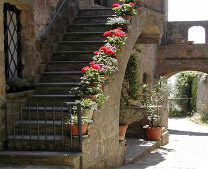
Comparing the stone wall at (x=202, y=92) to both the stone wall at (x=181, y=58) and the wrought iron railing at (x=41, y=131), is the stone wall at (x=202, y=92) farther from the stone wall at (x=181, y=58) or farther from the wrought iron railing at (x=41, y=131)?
the wrought iron railing at (x=41, y=131)

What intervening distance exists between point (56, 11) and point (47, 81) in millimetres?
1986

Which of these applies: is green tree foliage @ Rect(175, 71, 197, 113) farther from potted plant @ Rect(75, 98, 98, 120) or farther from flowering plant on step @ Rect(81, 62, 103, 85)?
potted plant @ Rect(75, 98, 98, 120)

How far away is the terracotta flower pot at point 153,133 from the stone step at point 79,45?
3.74 metres

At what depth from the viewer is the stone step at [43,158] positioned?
5.88 metres

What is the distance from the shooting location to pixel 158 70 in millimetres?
19281

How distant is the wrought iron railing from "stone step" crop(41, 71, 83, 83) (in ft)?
3.13

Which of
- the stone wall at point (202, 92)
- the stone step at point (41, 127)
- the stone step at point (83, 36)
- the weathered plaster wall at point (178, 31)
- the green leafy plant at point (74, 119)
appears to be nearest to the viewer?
the green leafy plant at point (74, 119)

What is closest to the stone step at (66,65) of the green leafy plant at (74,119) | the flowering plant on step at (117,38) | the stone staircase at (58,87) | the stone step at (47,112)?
the stone staircase at (58,87)

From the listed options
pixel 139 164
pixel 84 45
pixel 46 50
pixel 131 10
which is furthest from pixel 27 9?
pixel 139 164

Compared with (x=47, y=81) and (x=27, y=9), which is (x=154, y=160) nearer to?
(x=47, y=81)

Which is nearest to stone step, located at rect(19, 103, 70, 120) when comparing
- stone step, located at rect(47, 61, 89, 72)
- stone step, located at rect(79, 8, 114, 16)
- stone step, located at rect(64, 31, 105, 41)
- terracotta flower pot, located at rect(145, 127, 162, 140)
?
stone step, located at rect(47, 61, 89, 72)

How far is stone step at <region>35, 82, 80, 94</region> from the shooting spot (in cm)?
753

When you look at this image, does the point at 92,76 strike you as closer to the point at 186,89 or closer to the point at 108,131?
the point at 108,131

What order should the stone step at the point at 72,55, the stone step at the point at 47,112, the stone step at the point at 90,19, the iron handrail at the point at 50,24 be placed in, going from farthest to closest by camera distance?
1. the stone step at the point at 90,19
2. the stone step at the point at 72,55
3. the iron handrail at the point at 50,24
4. the stone step at the point at 47,112
